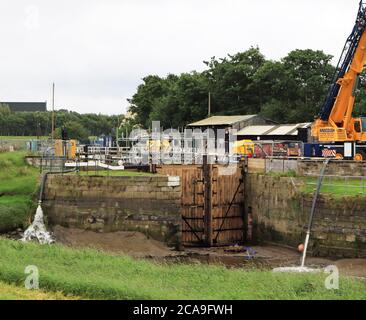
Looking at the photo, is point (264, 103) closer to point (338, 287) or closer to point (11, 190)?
point (11, 190)

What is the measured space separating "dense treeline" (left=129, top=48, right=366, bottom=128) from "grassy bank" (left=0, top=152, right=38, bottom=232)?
3313 cm

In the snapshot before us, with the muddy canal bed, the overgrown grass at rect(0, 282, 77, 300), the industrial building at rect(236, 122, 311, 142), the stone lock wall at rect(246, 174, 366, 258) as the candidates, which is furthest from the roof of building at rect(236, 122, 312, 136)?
the overgrown grass at rect(0, 282, 77, 300)

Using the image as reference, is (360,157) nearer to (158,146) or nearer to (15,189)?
(158,146)

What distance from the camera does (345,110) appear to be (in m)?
38.4

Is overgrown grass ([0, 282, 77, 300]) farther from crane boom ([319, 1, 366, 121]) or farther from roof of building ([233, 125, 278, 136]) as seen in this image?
roof of building ([233, 125, 278, 136])

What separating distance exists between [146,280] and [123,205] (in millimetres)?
12963

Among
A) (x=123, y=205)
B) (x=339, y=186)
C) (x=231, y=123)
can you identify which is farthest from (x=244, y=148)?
(x=231, y=123)

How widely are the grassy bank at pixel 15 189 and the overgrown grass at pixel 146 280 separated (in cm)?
944

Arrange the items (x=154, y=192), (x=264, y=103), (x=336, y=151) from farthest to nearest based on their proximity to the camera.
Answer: (x=264, y=103), (x=336, y=151), (x=154, y=192)

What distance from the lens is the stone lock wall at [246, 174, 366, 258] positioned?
87.8 ft

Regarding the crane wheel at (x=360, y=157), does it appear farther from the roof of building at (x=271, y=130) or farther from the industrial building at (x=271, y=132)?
the roof of building at (x=271, y=130)

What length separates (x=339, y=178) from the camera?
3128 cm
